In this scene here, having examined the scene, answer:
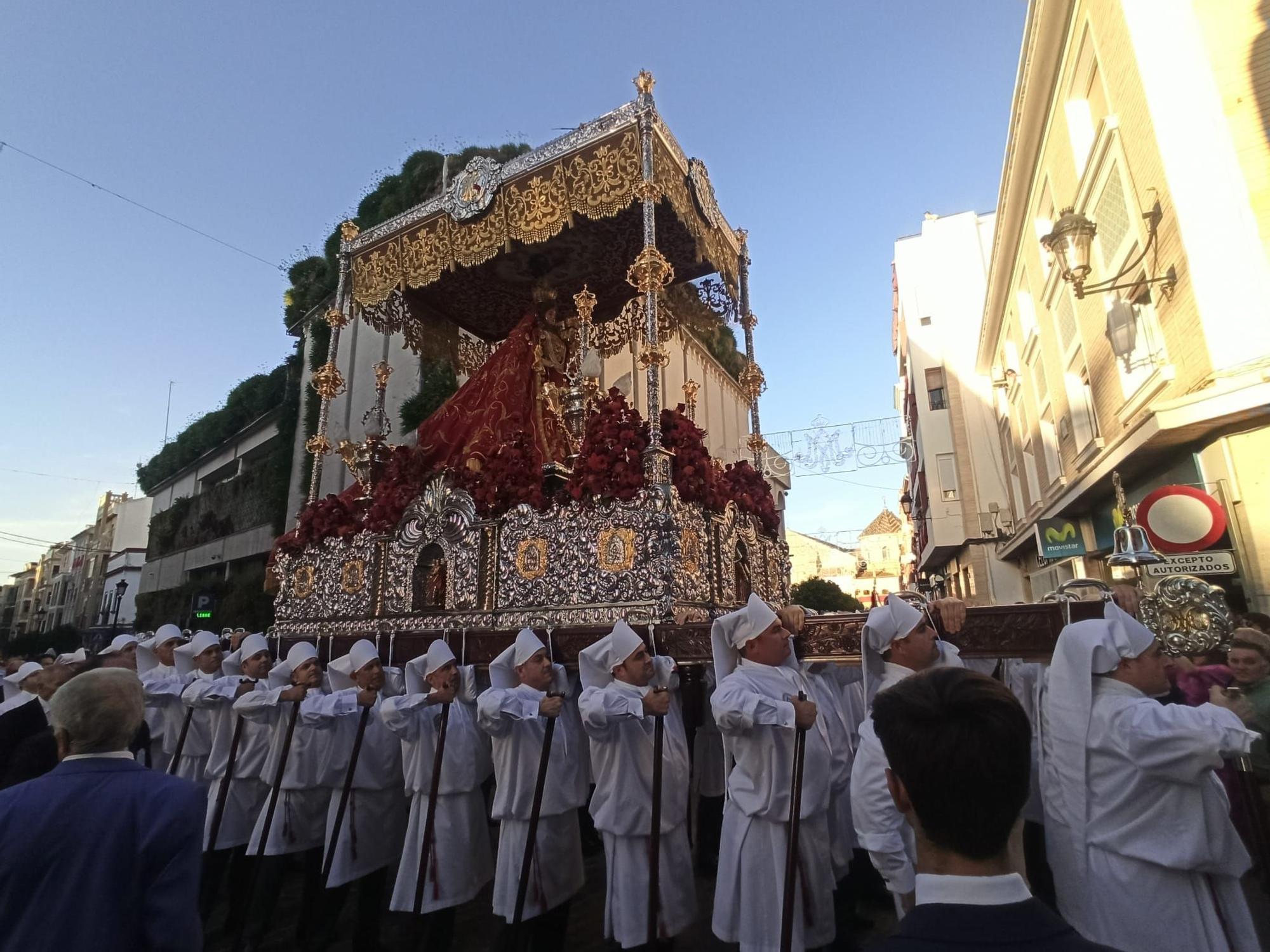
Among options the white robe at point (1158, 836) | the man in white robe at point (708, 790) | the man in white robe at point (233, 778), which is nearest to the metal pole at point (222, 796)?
the man in white robe at point (233, 778)

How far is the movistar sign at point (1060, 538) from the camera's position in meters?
10.5

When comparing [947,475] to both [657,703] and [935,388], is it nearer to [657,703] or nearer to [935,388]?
[935,388]

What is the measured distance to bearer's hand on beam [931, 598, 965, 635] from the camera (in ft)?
10.3

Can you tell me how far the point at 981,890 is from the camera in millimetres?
1159

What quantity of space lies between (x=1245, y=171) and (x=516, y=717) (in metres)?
8.01

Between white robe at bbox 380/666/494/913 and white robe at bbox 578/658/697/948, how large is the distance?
0.98m

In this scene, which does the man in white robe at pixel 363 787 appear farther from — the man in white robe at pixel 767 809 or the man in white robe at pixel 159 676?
the man in white robe at pixel 767 809

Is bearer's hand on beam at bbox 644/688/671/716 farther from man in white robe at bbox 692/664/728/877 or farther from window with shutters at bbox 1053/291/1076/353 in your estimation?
window with shutters at bbox 1053/291/1076/353

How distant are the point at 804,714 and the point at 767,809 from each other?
53 centimetres

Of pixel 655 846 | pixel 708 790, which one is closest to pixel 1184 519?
pixel 708 790

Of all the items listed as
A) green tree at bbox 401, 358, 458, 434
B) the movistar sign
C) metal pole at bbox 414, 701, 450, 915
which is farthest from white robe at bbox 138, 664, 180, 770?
the movistar sign

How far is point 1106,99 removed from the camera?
7.88 metres

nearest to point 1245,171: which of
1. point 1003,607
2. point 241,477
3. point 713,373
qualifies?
point 1003,607

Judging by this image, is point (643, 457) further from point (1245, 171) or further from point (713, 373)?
point (713, 373)
